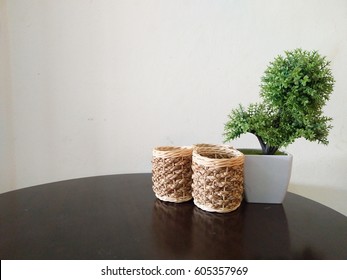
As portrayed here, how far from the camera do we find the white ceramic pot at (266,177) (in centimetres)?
54

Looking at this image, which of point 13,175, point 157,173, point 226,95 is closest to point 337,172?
point 226,95

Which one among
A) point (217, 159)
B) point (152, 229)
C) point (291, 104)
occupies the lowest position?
point (152, 229)

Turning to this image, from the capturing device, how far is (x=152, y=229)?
0.44m

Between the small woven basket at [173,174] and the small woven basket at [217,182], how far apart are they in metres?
0.03

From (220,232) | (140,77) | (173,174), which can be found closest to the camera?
(220,232)

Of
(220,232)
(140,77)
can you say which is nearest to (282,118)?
(220,232)

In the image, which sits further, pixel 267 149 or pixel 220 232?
pixel 267 149

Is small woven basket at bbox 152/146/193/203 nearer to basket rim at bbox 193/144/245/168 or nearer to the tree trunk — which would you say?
basket rim at bbox 193/144/245/168

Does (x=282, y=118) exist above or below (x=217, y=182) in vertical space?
above

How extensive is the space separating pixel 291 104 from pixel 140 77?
65 cm

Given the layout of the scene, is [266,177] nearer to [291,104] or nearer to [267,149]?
[267,149]

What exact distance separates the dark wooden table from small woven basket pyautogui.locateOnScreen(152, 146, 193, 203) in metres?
0.03

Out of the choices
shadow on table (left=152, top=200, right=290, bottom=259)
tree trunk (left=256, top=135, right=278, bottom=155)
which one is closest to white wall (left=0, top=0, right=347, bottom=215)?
tree trunk (left=256, top=135, right=278, bottom=155)

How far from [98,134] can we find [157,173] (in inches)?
22.3
